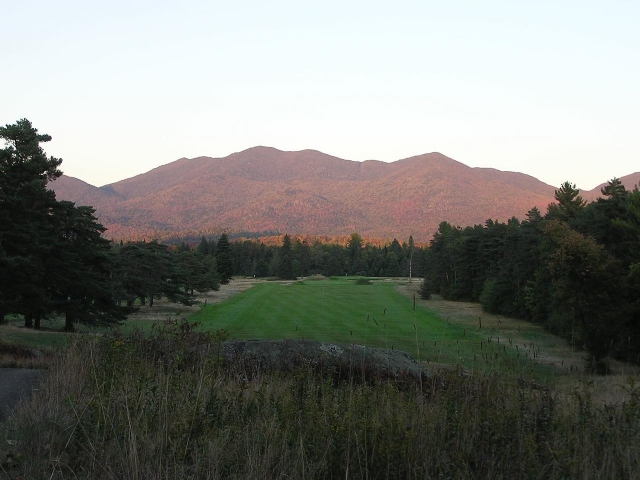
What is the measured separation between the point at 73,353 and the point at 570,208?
2110 inches

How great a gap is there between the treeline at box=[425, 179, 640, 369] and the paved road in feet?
31.7

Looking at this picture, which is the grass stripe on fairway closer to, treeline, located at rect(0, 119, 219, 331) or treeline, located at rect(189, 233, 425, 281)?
treeline, located at rect(0, 119, 219, 331)

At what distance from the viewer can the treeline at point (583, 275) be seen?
29.5 m

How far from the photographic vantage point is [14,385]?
27.7 feet

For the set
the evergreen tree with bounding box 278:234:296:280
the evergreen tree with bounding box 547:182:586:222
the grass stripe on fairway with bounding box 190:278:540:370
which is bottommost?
the grass stripe on fairway with bounding box 190:278:540:370

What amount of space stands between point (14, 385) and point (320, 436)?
20.9 ft

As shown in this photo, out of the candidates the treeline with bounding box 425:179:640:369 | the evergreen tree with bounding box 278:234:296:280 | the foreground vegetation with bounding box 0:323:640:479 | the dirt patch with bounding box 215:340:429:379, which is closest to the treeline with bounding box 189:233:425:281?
the evergreen tree with bounding box 278:234:296:280

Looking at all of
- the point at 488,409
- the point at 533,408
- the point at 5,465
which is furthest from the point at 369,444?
the point at 5,465

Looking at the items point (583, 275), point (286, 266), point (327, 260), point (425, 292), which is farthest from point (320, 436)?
point (327, 260)

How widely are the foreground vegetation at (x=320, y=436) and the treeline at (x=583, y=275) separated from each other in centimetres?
716

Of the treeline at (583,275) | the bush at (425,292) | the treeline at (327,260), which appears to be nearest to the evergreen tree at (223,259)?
the bush at (425,292)

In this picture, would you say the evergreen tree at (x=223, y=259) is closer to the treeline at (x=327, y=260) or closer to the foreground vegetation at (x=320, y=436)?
the treeline at (x=327, y=260)

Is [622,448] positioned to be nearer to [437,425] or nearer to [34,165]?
[437,425]

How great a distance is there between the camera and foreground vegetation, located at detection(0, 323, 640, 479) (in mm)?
3750
